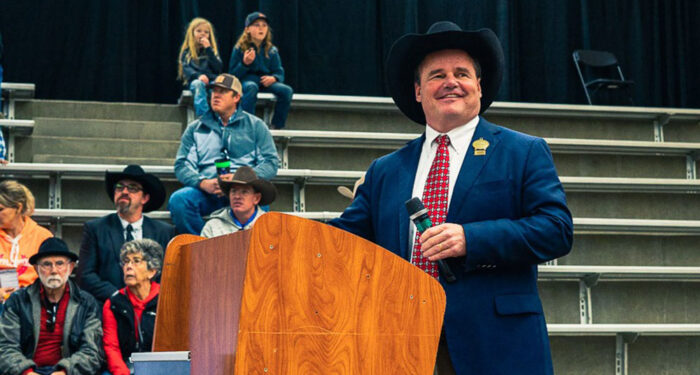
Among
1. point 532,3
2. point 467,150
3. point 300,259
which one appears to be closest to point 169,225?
point 467,150

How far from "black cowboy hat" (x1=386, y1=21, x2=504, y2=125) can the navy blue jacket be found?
185 inches

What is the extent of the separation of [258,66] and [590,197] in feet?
8.07

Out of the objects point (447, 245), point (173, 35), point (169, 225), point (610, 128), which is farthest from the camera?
point (173, 35)

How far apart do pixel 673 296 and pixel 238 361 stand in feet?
15.9

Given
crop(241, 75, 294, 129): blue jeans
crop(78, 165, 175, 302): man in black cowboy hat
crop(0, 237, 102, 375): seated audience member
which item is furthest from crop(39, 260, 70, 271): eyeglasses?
crop(241, 75, 294, 129): blue jeans

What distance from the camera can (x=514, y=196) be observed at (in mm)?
2021

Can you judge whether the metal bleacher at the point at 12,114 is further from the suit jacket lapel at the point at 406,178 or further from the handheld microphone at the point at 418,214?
the handheld microphone at the point at 418,214

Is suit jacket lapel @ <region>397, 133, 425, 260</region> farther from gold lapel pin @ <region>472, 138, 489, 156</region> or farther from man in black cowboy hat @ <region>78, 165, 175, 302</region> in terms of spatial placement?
man in black cowboy hat @ <region>78, 165, 175, 302</region>

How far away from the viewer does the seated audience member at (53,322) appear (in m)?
4.48

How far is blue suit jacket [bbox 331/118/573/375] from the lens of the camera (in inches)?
74.7

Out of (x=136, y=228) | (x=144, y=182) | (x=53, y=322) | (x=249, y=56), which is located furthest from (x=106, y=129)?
(x=53, y=322)

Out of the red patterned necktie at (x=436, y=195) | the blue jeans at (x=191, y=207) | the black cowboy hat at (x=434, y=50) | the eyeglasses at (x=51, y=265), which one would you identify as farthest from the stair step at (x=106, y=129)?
the red patterned necktie at (x=436, y=195)

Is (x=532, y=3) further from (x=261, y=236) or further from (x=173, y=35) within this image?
(x=261, y=236)

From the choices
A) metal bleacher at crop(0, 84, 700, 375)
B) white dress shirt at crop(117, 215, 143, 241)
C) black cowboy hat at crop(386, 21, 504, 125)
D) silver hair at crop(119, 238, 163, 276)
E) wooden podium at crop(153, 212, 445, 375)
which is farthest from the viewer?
metal bleacher at crop(0, 84, 700, 375)
